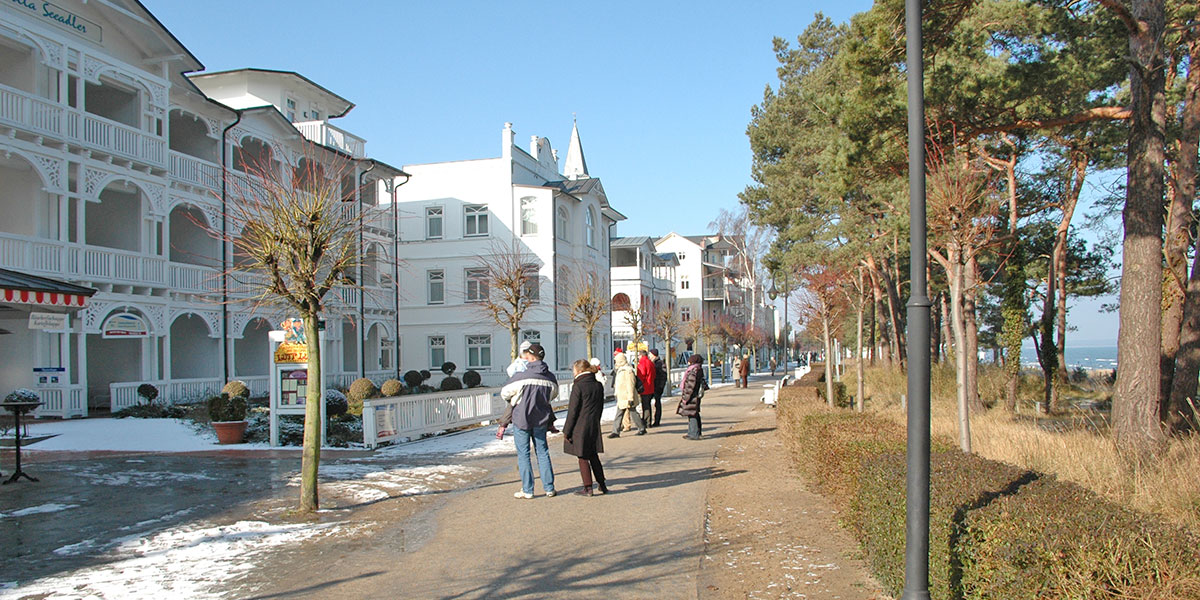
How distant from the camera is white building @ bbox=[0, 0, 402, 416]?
19812 millimetres

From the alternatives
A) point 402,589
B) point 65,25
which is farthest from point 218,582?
point 65,25

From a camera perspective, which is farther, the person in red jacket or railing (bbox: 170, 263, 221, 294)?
railing (bbox: 170, 263, 221, 294)

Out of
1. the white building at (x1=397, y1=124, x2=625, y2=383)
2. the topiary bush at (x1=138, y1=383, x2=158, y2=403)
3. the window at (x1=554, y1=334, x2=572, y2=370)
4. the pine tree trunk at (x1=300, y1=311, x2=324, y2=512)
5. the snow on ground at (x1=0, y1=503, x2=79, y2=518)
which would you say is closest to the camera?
the snow on ground at (x1=0, y1=503, x2=79, y2=518)

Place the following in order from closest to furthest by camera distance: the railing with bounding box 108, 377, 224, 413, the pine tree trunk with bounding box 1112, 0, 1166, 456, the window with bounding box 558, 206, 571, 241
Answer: the pine tree trunk with bounding box 1112, 0, 1166, 456
the railing with bounding box 108, 377, 224, 413
the window with bounding box 558, 206, 571, 241

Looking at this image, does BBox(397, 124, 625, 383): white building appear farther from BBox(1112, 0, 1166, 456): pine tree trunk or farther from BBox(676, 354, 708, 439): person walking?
BBox(1112, 0, 1166, 456): pine tree trunk

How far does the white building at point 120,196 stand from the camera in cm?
1981

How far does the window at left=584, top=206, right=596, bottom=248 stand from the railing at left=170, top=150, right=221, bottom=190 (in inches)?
883

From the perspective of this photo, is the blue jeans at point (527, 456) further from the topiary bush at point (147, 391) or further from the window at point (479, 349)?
the window at point (479, 349)

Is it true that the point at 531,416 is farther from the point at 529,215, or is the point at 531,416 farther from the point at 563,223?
the point at 563,223

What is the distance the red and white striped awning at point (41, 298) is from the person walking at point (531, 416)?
701 centimetres

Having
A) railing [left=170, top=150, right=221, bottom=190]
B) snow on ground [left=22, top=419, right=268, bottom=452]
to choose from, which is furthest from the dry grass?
railing [left=170, top=150, right=221, bottom=190]

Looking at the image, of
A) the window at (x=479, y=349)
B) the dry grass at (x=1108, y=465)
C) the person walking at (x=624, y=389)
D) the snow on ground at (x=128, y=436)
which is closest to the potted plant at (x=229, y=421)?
the snow on ground at (x=128, y=436)

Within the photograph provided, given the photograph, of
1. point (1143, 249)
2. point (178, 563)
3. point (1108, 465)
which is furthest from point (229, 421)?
point (1143, 249)

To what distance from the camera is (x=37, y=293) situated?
12164 millimetres
